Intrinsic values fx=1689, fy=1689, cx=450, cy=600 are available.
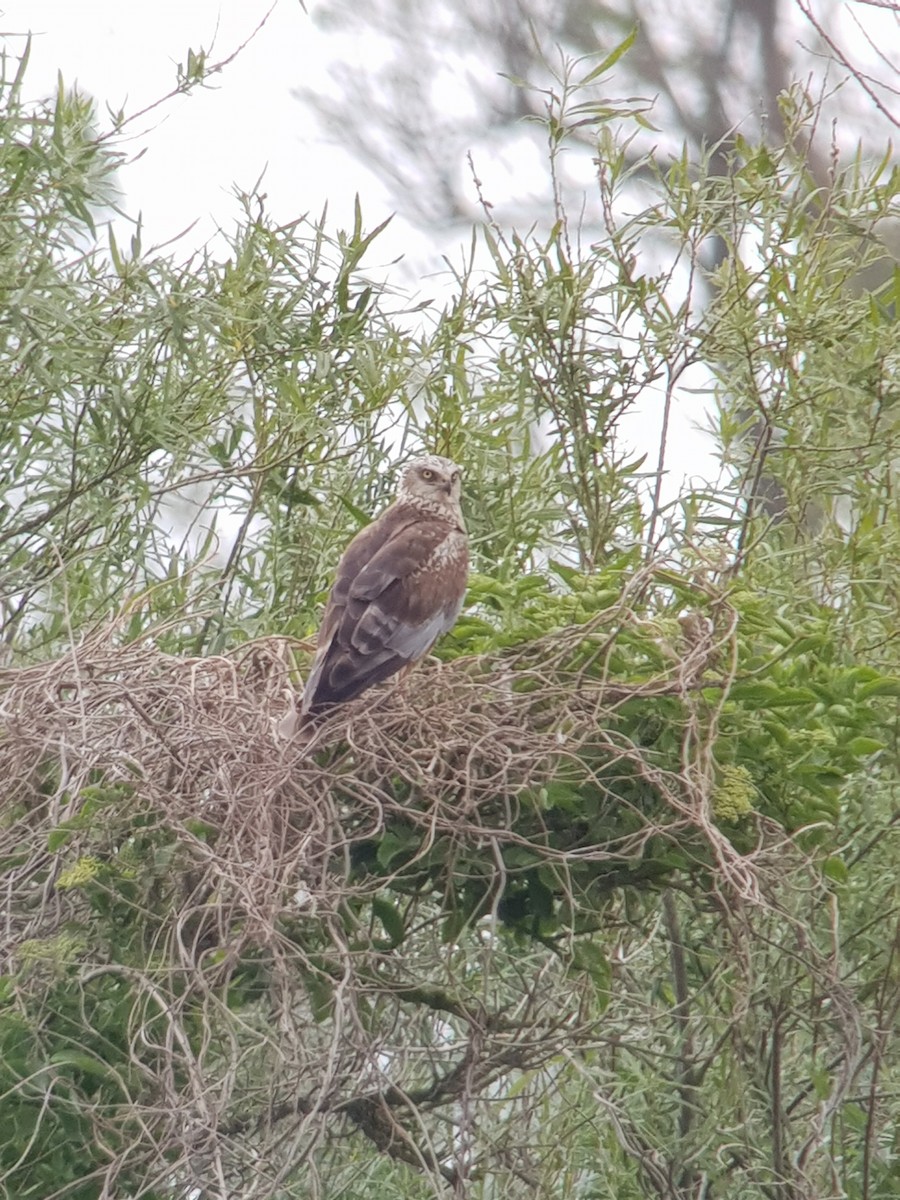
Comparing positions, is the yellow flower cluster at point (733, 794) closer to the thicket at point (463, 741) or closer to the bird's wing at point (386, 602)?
the thicket at point (463, 741)

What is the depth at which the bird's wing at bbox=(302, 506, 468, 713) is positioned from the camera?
2.08 meters

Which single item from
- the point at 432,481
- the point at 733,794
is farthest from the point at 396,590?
the point at 733,794

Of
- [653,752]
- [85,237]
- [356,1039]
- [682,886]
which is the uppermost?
[85,237]

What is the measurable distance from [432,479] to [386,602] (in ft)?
1.41

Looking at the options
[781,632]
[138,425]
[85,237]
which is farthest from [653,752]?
[85,237]

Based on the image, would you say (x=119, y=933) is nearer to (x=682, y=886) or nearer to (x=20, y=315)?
(x=682, y=886)

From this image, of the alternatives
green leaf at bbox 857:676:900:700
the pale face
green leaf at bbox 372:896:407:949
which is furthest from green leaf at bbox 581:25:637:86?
green leaf at bbox 372:896:407:949

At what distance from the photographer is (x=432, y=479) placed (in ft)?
8.71

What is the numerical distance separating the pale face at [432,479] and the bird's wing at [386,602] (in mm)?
67

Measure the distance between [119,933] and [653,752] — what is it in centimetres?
69

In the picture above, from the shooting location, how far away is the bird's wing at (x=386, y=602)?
208 centimetres

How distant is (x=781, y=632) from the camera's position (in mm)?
2080

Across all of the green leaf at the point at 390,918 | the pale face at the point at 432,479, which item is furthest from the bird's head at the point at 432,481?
the green leaf at the point at 390,918

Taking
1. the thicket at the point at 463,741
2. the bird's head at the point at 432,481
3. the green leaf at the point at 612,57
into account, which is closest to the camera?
the thicket at the point at 463,741
